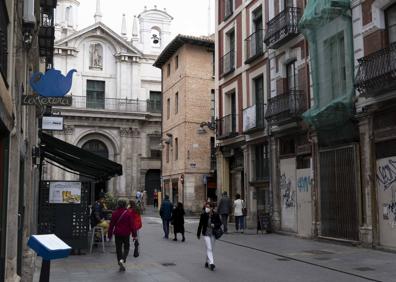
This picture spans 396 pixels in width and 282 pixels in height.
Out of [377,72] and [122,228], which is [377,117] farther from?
[122,228]

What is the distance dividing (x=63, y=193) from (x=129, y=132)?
34273 mm

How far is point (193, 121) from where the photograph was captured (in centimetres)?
3600

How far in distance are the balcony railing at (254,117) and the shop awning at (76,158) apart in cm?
814

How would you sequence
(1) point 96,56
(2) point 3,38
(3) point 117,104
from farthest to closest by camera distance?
(1) point 96,56 → (3) point 117,104 → (2) point 3,38

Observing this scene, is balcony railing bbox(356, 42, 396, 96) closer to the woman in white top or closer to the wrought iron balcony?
the woman in white top

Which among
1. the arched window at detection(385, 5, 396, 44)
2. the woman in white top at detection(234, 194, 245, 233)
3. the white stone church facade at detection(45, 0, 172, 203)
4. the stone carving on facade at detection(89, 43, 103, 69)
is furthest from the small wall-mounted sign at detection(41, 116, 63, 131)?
the stone carving on facade at detection(89, 43, 103, 69)

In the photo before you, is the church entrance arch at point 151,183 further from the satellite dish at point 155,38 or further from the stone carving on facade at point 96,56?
the satellite dish at point 155,38

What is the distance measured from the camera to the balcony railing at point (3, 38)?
661 centimetres

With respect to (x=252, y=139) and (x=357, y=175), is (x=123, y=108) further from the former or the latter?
(x=357, y=175)

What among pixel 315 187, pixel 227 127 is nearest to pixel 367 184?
pixel 315 187

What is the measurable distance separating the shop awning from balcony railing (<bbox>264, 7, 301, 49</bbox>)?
8308 millimetres

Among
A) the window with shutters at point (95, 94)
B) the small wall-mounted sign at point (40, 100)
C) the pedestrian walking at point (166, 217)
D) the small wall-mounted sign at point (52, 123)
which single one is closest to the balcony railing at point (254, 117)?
the pedestrian walking at point (166, 217)

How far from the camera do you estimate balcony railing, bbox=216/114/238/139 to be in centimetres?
2651

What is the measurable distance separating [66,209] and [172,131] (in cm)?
2466
